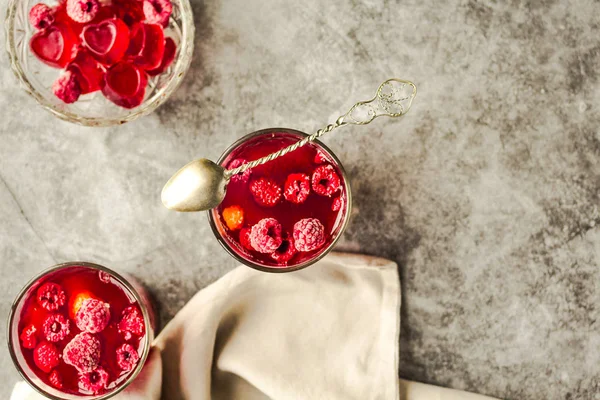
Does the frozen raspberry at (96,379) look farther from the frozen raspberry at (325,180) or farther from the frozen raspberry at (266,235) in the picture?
the frozen raspberry at (325,180)

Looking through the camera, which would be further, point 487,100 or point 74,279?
point 487,100

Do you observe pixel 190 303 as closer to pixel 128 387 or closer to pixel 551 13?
pixel 128 387

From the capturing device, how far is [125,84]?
39.7 inches

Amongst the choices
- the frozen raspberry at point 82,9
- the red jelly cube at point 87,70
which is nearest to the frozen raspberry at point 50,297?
the red jelly cube at point 87,70

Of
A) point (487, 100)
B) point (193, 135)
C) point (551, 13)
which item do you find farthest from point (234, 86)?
point (551, 13)

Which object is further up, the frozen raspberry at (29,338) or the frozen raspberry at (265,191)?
the frozen raspberry at (265,191)

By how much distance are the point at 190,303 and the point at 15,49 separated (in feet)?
1.81

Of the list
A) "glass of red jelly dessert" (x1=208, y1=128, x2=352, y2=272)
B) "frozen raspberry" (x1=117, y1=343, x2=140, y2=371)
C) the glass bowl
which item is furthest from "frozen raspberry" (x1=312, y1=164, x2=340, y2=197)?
"frozen raspberry" (x1=117, y1=343, x2=140, y2=371)

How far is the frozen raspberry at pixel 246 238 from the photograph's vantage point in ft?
3.17

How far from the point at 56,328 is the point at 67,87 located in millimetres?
411

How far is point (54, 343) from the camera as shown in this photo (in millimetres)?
957

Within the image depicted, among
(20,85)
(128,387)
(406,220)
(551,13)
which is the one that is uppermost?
(551,13)

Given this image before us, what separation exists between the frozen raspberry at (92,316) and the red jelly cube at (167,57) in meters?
0.41

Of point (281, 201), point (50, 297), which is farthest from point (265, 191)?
point (50, 297)
